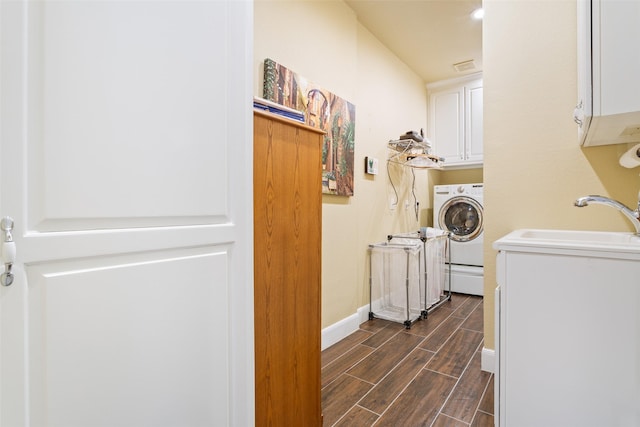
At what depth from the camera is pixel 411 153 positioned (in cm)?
A: 345

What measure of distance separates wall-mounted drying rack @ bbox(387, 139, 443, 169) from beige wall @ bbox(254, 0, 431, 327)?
0.12 meters

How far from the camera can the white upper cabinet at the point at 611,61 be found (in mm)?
1038

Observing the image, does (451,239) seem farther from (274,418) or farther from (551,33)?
(274,418)

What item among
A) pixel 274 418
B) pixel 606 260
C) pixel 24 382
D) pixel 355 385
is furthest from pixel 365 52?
pixel 24 382

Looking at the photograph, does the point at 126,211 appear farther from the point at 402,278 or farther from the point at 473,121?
the point at 473,121

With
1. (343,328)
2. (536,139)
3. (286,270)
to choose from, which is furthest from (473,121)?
(286,270)

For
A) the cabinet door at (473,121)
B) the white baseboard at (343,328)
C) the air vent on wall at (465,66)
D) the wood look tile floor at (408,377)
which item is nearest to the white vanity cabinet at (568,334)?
the wood look tile floor at (408,377)

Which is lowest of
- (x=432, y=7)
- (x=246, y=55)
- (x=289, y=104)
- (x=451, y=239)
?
(x=451, y=239)

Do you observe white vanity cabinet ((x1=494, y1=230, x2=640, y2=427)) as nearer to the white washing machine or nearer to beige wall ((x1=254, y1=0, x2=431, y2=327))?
beige wall ((x1=254, y1=0, x2=431, y2=327))

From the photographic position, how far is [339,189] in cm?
252

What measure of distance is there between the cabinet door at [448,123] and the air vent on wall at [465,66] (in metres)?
0.29

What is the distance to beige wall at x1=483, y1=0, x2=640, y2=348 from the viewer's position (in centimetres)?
175

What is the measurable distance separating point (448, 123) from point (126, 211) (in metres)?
4.29

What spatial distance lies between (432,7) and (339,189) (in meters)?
1.80
